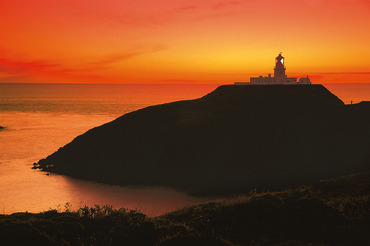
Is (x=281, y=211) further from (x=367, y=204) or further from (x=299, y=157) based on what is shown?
(x=299, y=157)

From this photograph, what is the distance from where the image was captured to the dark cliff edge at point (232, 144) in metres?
67.6

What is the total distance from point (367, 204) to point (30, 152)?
87013 mm

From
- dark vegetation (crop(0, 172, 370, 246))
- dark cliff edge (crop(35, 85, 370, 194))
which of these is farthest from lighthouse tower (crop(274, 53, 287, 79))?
dark vegetation (crop(0, 172, 370, 246))

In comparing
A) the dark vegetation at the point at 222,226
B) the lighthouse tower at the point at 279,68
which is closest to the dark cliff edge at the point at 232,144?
the lighthouse tower at the point at 279,68

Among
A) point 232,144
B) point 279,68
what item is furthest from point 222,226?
point 279,68

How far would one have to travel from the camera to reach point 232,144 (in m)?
73.2

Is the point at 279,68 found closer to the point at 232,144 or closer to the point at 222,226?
the point at 232,144

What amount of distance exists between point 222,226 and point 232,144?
1899 inches

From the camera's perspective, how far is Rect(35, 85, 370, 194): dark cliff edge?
6756 cm

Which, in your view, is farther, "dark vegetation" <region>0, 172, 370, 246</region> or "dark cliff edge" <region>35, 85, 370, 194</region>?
"dark cliff edge" <region>35, 85, 370, 194</region>

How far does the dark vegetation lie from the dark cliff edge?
34039mm

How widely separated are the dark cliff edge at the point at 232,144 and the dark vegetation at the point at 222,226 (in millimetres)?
34039

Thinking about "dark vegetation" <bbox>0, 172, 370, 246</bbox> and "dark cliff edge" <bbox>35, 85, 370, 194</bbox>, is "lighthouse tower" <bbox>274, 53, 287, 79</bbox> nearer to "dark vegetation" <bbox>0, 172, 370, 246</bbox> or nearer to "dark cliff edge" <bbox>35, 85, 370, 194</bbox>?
"dark cliff edge" <bbox>35, 85, 370, 194</bbox>

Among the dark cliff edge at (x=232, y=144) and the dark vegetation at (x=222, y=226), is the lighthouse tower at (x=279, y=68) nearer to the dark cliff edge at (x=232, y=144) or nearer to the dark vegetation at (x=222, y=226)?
the dark cliff edge at (x=232, y=144)
